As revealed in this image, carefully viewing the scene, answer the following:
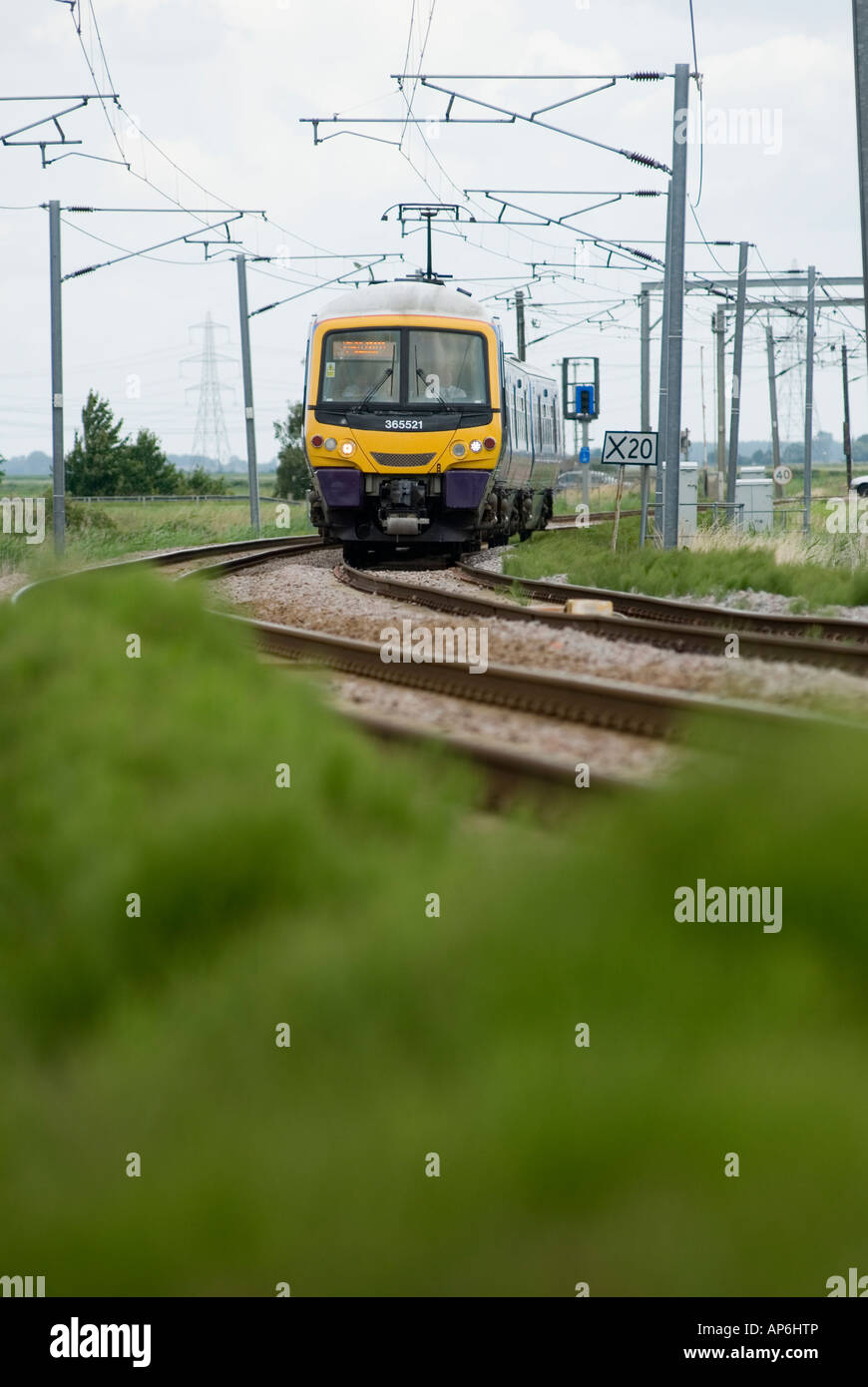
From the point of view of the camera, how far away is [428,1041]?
3.34m

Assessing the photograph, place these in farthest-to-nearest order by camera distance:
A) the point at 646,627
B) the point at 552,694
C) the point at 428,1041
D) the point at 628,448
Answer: the point at 628,448, the point at 646,627, the point at 552,694, the point at 428,1041

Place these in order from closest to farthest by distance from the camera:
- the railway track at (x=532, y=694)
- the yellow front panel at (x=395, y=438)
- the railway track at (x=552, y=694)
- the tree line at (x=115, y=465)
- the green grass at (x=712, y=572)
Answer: the railway track at (x=532, y=694)
the railway track at (x=552, y=694)
the green grass at (x=712, y=572)
the yellow front panel at (x=395, y=438)
the tree line at (x=115, y=465)

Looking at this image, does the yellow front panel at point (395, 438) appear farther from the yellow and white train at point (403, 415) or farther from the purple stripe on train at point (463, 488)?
the purple stripe on train at point (463, 488)

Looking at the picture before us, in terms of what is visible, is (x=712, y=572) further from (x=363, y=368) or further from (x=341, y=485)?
(x=363, y=368)

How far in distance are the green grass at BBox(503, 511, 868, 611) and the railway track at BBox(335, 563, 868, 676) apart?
52.1 inches

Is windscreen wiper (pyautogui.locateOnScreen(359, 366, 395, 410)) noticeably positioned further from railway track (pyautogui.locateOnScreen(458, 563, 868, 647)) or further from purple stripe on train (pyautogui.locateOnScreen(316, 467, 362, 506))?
railway track (pyautogui.locateOnScreen(458, 563, 868, 647))

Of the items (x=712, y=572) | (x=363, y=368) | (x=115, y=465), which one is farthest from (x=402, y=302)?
(x=115, y=465)

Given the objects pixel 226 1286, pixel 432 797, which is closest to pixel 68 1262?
pixel 226 1286

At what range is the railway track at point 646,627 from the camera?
974cm

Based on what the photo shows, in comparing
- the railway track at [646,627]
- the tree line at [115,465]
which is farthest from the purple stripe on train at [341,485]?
the tree line at [115,465]

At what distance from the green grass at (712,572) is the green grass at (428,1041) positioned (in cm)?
Answer: 1044

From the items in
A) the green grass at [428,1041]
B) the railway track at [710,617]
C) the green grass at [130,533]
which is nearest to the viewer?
the green grass at [428,1041]

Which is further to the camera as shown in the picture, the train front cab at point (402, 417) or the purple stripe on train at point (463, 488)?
the purple stripe on train at point (463, 488)

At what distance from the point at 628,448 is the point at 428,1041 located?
66.2ft
